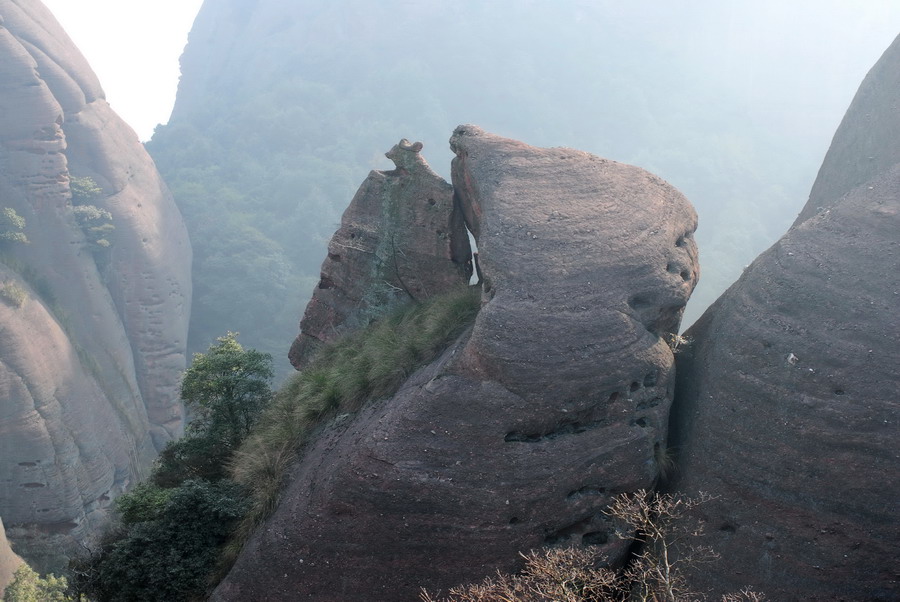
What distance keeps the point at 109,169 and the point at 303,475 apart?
126 feet

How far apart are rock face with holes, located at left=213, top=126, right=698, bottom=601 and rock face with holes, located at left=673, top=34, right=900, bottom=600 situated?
2.16 feet

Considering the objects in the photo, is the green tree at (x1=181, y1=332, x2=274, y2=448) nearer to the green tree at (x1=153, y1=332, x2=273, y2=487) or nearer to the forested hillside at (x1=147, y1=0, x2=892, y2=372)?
the green tree at (x1=153, y1=332, x2=273, y2=487)

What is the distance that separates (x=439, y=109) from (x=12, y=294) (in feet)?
227

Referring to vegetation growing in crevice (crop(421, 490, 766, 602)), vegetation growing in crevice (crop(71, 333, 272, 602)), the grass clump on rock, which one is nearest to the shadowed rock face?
the grass clump on rock

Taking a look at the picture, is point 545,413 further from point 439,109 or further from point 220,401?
point 439,109

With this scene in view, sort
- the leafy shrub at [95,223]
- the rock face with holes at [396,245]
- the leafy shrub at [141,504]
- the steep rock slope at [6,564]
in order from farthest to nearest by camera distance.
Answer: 1. the leafy shrub at [95,223]
2. the steep rock slope at [6,564]
3. the rock face with holes at [396,245]
4. the leafy shrub at [141,504]

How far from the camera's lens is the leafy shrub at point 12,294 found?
28141mm

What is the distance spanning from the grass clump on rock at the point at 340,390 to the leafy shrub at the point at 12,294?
22.3m

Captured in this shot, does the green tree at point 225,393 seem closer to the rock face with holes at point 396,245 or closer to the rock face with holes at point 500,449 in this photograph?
the rock face with holes at point 396,245

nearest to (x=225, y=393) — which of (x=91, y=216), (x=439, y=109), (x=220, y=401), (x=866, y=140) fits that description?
(x=220, y=401)

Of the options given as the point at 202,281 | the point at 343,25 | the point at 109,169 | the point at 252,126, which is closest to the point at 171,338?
the point at 109,169

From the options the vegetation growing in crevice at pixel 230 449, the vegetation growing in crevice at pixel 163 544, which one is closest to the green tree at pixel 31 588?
the vegetation growing in crevice at pixel 230 449

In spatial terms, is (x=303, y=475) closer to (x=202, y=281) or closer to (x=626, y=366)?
(x=626, y=366)

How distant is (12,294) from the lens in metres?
28.3
